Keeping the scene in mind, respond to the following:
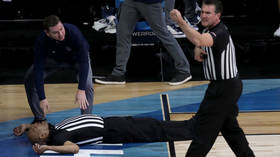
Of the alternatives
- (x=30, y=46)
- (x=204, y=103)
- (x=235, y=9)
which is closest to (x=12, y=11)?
(x=30, y=46)


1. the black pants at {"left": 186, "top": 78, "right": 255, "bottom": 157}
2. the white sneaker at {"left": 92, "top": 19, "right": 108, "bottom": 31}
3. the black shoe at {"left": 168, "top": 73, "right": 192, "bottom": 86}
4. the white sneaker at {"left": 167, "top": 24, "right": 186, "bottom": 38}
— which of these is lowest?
the white sneaker at {"left": 92, "top": 19, "right": 108, "bottom": 31}

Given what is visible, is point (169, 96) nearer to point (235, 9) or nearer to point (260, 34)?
point (260, 34)

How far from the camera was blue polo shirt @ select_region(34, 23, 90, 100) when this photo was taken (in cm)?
589

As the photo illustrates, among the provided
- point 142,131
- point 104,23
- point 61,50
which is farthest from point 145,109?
point 104,23

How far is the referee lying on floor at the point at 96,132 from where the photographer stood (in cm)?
570

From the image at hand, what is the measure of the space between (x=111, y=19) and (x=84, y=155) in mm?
5667

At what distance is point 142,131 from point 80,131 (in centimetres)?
64

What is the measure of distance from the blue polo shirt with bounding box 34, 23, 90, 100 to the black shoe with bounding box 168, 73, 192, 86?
2462 mm

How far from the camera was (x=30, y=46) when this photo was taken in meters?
10.7

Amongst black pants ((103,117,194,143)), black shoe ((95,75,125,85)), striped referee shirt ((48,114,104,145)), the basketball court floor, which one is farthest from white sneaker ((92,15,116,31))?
striped referee shirt ((48,114,104,145))

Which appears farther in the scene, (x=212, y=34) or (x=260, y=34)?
(x=260, y=34)

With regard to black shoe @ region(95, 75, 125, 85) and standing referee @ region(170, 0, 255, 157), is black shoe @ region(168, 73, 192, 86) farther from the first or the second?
standing referee @ region(170, 0, 255, 157)

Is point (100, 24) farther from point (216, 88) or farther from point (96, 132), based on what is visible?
point (216, 88)

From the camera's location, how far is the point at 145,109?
7.16 meters
